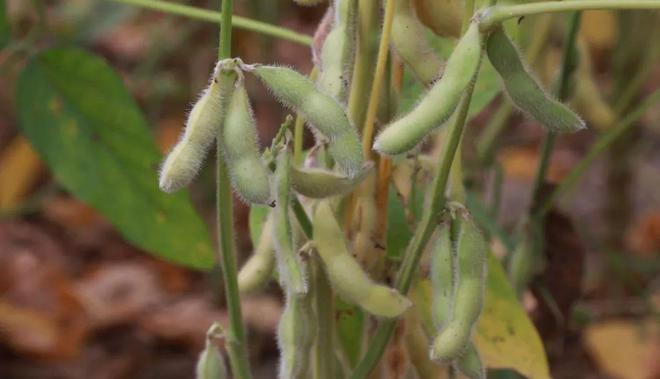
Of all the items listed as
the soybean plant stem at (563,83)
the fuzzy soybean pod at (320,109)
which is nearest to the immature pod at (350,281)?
the fuzzy soybean pod at (320,109)

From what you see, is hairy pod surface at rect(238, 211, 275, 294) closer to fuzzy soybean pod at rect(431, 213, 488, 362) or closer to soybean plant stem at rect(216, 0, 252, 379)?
soybean plant stem at rect(216, 0, 252, 379)

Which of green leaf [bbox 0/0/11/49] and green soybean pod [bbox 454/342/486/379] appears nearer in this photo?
green soybean pod [bbox 454/342/486/379]

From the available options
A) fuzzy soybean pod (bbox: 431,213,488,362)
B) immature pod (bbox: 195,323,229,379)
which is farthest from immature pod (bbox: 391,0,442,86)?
immature pod (bbox: 195,323,229,379)

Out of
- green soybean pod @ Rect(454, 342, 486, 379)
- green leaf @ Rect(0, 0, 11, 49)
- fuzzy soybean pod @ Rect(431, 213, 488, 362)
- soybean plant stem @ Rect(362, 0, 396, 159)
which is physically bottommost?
green soybean pod @ Rect(454, 342, 486, 379)

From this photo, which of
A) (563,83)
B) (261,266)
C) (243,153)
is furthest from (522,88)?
(563,83)

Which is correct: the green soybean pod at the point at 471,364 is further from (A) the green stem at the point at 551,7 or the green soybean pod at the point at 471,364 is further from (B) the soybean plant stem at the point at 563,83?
(B) the soybean plant stem at the point at 563,83

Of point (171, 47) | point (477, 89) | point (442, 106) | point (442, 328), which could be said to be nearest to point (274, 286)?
point (171, 47)
